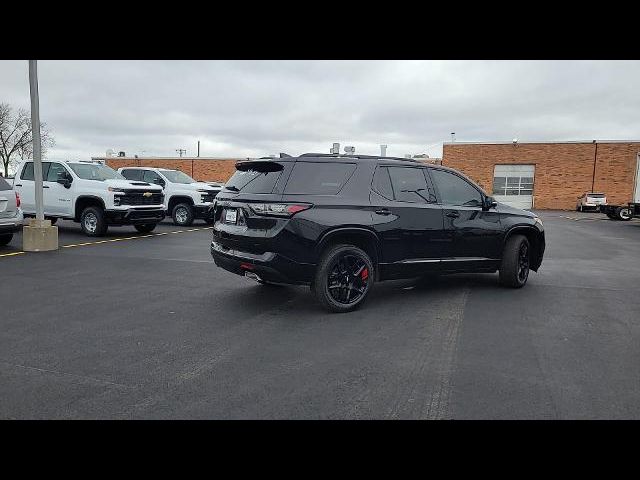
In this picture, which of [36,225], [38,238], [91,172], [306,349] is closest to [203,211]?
[91,172]

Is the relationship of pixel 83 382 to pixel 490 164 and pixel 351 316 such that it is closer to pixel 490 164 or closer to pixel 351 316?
pixel 351 316

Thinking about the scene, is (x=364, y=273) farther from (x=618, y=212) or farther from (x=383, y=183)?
(x=618, y=212)

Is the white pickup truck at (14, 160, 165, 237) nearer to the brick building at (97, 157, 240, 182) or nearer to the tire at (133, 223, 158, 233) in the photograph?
the tire at (133, 223, 158, 233)

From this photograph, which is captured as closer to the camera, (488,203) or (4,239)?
(488,203)

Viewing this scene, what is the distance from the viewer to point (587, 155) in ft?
124

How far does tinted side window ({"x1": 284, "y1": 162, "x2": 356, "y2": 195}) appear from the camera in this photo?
5703 mm

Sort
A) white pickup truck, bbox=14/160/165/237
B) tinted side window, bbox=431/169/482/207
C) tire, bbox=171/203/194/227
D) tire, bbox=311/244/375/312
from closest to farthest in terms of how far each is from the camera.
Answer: tire, bbox=311/244/375/312, tinted side window, bbox=431/169/482/207, white pickup truck, bbox=14/160/165/237, tire, bbox=171/203/194/227

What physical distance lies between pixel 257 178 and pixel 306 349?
2.43 meters

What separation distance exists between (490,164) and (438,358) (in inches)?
1529

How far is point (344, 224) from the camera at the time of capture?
5.70 m

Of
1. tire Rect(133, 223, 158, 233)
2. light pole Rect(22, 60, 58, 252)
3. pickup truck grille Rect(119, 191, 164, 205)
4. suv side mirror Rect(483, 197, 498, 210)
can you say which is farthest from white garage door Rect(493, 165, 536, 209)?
light pole Rect(22, 60, 58, 252)

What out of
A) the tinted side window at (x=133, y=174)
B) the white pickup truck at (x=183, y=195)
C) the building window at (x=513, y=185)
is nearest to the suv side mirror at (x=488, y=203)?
the white pickup truck at (x=183, y=195)

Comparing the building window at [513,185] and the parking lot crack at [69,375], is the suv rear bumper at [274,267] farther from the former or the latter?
the building window at [513,185]
